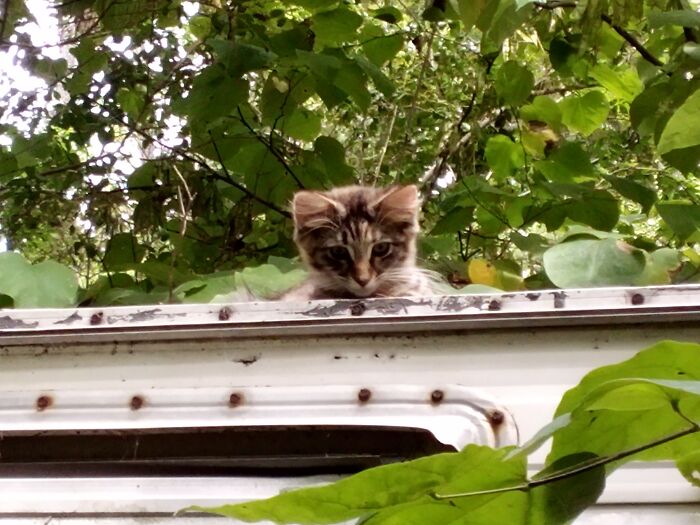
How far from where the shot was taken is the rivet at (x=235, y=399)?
1020mm

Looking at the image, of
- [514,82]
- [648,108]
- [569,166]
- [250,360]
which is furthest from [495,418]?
[514,82]

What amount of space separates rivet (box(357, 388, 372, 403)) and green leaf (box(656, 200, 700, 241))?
1153mm

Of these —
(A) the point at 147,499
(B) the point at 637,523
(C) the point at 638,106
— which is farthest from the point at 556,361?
(C) the point at 638,106

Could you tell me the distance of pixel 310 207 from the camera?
2.83 metres

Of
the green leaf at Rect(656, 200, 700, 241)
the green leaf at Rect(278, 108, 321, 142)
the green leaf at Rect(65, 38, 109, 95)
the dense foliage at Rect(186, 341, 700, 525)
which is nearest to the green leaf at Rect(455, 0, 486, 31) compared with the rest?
the green leaf at Rect(656, 200, 700, 241)

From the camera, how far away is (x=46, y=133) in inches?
137

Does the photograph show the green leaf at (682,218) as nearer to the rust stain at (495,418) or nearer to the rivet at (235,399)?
the rust stain at (495,418)

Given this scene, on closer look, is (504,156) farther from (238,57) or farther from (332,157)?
(238,57)

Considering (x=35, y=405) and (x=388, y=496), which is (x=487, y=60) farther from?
(x=388, y=496)

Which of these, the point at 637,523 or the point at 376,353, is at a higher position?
the point at 376,353

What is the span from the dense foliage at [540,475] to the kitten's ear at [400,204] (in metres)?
2.39

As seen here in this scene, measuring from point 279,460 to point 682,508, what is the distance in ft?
1.38

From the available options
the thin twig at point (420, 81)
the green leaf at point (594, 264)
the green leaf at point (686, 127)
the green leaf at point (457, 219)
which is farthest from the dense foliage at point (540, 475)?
the thin twig at point (420, 81)

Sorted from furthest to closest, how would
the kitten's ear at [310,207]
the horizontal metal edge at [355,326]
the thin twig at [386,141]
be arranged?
1. the thin twig at [386,141]
2. the kitten's ear at [310,207]
3. the horizontal metal edge at [355,326]
